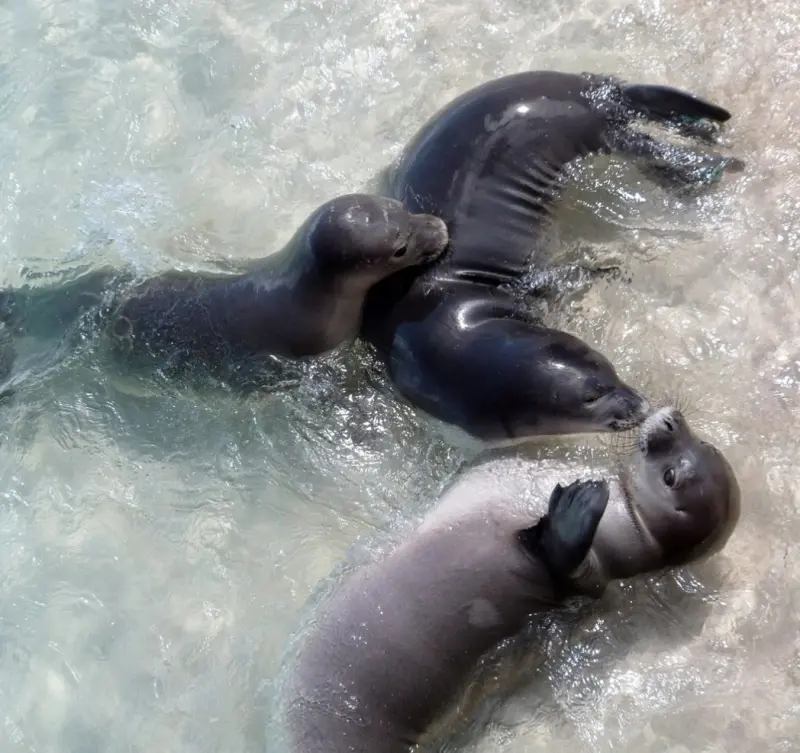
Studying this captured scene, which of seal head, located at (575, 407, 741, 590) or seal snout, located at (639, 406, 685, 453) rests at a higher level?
seal snout, located at (639, 406, 685, 453)

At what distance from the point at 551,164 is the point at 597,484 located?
1.62 meters

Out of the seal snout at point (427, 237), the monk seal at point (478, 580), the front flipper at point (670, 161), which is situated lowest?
the monk seal at point (478, 580)

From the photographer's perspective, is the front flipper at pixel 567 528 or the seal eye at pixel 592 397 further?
the seal eye at pixel 592 397

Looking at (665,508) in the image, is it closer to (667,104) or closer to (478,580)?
(478,580)

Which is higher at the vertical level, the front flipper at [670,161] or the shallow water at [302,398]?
the front flipper at [670,161]

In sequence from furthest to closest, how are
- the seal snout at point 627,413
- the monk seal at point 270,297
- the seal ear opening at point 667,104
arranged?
the seal ear opening at point 667,104 → the monk seal at point 270,297 → the seal snout at point 627,413

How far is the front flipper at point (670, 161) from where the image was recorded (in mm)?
3945

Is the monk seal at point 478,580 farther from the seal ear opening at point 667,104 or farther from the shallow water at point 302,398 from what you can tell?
the seal ear opening at point 667,104

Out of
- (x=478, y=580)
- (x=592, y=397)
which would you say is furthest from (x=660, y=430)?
(x=478, y=580)

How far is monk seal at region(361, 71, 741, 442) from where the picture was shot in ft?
10.8

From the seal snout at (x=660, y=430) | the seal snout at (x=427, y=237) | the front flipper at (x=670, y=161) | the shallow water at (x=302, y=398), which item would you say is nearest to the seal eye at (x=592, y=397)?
the seal snout at (x=660, y=430)

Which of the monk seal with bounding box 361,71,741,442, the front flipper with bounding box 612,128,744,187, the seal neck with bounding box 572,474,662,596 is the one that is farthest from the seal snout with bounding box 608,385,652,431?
the front flipper with bounding box 612,128,744,187

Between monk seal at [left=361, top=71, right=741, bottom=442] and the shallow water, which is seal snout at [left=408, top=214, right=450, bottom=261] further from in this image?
the shallow water

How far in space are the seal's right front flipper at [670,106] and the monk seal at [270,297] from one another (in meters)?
1.18
